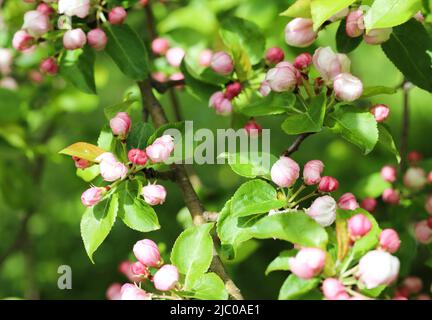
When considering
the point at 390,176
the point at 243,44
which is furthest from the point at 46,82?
the point at 390,176

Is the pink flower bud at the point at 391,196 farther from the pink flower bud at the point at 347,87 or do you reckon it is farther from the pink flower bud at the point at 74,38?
the pink flower bud at the point at 74,38

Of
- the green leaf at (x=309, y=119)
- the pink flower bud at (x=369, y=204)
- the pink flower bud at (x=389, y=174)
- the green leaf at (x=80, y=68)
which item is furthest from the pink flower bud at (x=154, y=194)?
the pink flower bud at (x=389, y=174)

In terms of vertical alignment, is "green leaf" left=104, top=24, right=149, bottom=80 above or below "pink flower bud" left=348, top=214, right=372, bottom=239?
above

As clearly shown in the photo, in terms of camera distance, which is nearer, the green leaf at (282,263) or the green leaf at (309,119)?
the green leaf at (282,263)

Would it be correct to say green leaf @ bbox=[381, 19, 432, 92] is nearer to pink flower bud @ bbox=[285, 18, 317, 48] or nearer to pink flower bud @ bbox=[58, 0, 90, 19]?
pink flower bud @ bbox=[285, 18, 317, 48]

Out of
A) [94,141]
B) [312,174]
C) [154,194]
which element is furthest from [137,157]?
[94,141]

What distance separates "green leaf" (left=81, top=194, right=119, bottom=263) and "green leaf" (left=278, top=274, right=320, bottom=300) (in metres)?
0.34

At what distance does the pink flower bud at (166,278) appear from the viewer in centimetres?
117

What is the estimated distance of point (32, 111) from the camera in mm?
2393

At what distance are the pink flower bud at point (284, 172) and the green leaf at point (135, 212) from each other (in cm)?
22

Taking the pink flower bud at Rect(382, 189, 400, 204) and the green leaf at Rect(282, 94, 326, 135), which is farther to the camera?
the pink flower bud at Rect(382, 189, 400, 204)

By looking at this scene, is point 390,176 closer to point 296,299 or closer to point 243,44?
point 243,44

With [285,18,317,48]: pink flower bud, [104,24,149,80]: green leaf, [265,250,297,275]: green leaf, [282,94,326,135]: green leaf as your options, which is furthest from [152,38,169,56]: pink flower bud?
[265,250,297,275]: green leaf

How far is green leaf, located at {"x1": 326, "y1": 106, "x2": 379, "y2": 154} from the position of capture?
3.99ft
